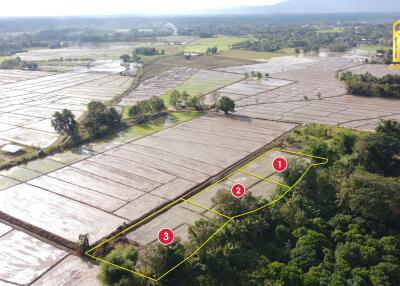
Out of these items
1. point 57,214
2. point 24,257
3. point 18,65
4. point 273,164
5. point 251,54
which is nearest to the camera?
point 24,257

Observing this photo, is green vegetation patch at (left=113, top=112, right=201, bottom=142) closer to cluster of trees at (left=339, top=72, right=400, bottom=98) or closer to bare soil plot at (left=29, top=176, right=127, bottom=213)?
bare soil plot at (left=29, top=176, right=127, bottom=213)

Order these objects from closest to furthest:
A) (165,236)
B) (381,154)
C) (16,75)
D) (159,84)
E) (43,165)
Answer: (165,236)
(381,154)
(43,165)
(159,84)
(16,75)

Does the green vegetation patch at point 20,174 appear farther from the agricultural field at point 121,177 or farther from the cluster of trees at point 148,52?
the cluster of trees at point 148,52

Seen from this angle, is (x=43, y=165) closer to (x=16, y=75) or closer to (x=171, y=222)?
(x=171, y=222)

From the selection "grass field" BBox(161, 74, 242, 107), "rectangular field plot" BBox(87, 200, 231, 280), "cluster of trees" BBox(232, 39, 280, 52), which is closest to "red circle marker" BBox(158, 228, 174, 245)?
"rectangular field plot" BBox(87, 200, 231, 280)

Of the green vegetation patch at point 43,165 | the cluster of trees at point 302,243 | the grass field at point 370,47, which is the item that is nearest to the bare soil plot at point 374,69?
the grass field at point 370,47

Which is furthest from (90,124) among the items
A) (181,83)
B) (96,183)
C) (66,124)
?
(181,83)
